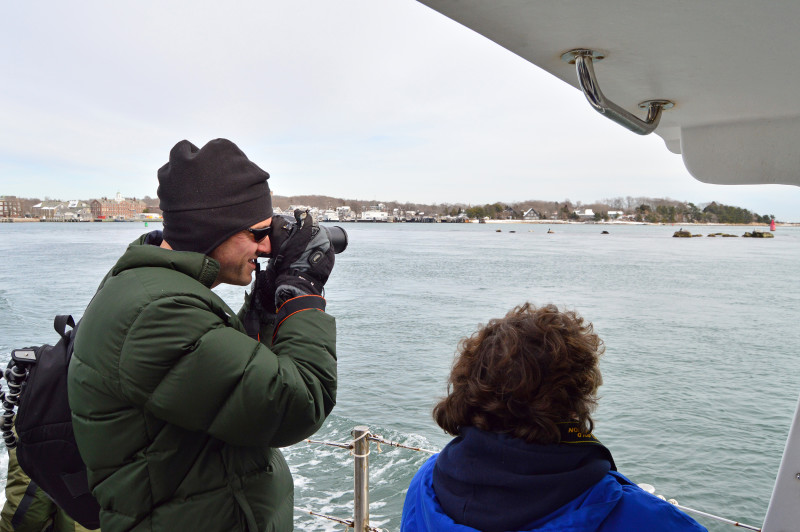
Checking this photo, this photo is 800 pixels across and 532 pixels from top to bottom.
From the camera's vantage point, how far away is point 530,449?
0.94m

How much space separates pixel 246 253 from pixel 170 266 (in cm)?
19

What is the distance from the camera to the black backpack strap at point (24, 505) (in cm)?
203

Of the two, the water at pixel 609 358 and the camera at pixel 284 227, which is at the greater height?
the camera at pixel 284 227

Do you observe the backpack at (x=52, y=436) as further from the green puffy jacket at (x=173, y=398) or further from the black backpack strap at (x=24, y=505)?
the black backpack strap at (x=24, y=505)

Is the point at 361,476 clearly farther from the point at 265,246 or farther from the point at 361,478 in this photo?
the point at 265,246

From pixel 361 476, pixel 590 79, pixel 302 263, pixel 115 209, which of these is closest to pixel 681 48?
pixel 590 79

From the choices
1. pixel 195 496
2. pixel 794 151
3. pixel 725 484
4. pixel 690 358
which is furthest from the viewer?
pixel 690 358

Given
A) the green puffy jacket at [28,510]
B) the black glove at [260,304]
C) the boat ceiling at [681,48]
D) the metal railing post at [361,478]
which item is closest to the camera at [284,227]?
the black glove at [260,304]

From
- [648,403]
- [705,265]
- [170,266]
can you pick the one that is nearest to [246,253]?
[170,266]

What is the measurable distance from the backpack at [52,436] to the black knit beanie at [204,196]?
1.30ft

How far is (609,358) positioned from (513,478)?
50.6 ft

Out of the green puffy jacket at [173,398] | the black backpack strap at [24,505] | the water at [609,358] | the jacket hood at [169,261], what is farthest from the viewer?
the water at [609,358]

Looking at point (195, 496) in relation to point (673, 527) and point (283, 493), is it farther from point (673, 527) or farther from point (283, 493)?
point (673, 527)

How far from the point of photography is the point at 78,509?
1.36 m
